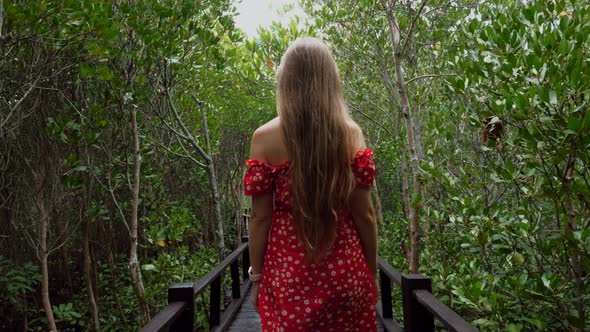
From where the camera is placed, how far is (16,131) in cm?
569

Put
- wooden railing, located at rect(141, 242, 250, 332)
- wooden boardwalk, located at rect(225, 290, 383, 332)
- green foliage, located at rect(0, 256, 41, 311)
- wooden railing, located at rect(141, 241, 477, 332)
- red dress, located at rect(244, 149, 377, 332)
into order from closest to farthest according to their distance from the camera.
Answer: red dress, located at rect(244, 149, 377, 332)
wooden railing, located at rect(141, 241, 477, 332)
wooden railing, located at rect(141, 242, 250, 332)
wooden boardwalk, located at rect(225, 290, 383, 332)
green foliage, located at rect(0, 256, 41, 311)

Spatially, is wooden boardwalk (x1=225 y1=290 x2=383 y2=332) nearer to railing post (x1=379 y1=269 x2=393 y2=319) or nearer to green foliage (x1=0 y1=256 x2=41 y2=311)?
railing post (x1=379 y1=269 x2=393 y2=319)

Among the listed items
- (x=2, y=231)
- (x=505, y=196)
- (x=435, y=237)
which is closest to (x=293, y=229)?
(x=505, y=196)

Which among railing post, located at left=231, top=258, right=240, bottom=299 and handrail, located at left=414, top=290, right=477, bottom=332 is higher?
handrail, located at left=414, top=290, right=477, bottom=332

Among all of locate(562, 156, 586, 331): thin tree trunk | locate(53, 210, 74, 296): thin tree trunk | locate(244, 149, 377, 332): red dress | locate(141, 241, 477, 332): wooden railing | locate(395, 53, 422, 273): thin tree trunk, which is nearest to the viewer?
locate(244, 149, 377, 332): red dress

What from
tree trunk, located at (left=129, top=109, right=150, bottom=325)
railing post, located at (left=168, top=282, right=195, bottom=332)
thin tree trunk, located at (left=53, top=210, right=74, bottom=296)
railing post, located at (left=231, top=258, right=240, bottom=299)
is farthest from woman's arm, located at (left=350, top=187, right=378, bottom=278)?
thin tree trunk, located at (left=53, top=210, right=74, bottom=296)

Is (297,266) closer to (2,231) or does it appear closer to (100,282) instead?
(2,231)

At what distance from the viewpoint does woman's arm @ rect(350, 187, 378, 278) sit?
1.86 meters

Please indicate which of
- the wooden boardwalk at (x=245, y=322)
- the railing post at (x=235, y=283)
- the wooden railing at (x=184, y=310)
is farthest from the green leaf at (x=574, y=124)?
the railing post at (x=235, y=283)

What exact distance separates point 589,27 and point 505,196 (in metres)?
2.05

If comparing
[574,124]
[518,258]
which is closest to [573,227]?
[518,258]

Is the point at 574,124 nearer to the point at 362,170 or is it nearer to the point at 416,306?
the point at 362,170

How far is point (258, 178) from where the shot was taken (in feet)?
5.98

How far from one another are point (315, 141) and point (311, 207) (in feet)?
0.81
